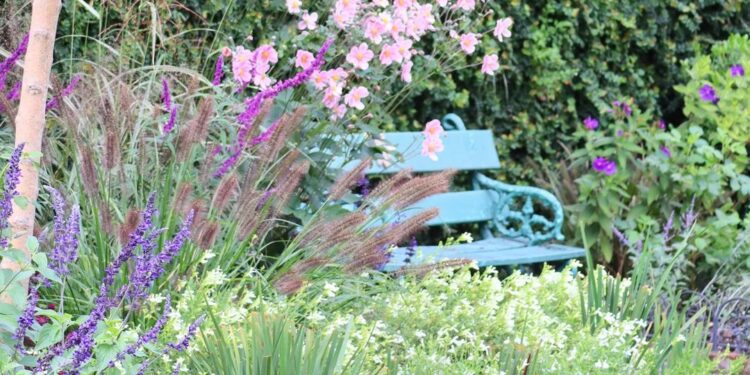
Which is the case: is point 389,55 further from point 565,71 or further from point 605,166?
point 565,71

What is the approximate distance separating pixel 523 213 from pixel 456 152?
404mm

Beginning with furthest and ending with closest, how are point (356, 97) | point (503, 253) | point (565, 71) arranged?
point (565, 71)
point (503, 253)
point (356, 97)

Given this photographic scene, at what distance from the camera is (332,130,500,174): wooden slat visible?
4703 mm

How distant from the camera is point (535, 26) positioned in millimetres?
5812

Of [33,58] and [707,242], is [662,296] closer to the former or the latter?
[707,242]

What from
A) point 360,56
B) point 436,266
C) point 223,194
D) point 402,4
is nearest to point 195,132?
point 223,194

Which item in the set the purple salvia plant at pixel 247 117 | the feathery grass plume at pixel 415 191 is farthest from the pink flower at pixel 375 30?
the feathery grass plume at pixel 415 191

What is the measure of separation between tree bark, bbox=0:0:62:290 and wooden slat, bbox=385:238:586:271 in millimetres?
2153

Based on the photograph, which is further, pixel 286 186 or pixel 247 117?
pixel 247 117

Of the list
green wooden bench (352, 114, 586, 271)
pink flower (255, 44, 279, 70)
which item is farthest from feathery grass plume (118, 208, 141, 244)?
green wooden bench (352, 114, 586, 271)

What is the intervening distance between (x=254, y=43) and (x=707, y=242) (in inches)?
88.5

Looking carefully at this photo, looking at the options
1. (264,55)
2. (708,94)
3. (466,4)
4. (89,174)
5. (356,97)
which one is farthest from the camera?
(708,94)

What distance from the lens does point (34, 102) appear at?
210cm

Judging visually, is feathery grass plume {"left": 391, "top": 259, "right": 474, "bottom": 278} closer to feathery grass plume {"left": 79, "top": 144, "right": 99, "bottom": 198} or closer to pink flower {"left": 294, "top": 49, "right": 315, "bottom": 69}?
feathery grass plume {"left": 79, "top": 144, "right": 99, "bottom": 198}
